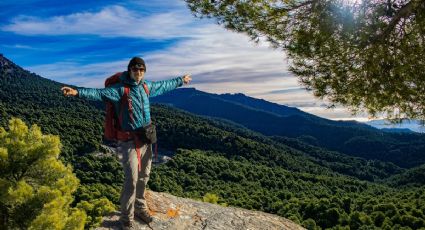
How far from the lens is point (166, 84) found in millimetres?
7805

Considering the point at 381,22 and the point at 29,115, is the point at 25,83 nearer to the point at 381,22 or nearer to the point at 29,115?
the point at 29,115

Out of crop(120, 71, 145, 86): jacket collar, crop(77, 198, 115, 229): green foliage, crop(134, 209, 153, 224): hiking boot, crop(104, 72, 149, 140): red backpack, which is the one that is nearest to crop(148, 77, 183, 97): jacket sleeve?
crop(120, 71, 145, 86): jacket collar

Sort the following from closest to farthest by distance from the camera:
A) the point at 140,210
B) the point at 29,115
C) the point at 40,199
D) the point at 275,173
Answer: the point at 140,210 → the point at 40,199 → the point at 275,173 → the point at 29,115

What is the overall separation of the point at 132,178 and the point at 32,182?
437 cm

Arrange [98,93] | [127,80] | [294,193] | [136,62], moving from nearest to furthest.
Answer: [98,93] < [136,62] < [127,80] < [294,193]

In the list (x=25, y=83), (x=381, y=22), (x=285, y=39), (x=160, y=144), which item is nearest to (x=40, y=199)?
(x=285, y=39)

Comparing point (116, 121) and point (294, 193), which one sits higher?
point (116, 121)

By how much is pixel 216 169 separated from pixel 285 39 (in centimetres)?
8504

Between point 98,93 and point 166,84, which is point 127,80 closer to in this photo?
point 98,93

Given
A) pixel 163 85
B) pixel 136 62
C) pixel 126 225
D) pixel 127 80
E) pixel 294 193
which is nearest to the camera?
pixel 136 62

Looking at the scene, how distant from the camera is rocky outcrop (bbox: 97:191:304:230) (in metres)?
8.11

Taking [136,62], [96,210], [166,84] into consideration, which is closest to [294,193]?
[96,210]

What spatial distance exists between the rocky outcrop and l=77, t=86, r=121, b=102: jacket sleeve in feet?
7.63

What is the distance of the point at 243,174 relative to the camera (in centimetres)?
9225
